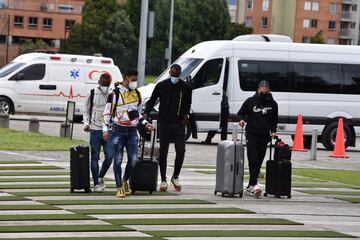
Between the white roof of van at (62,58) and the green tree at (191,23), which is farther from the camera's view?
the green tree at (191,23)

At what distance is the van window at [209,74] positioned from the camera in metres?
28.8

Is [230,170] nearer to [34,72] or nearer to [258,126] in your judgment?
[258,126]

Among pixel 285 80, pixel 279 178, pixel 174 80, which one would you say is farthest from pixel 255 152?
pixel 285 80

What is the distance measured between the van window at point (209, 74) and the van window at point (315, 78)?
2204mm

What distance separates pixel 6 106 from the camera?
3500 cm

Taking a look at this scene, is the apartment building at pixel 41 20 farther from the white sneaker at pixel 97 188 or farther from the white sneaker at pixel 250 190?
the white sneaker at pixel 97 188

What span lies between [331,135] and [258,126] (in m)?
13.6

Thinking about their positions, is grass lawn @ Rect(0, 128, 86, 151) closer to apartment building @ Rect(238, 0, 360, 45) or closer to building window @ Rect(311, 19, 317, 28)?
apartment building @ Rect(238, 0, 360, 45)

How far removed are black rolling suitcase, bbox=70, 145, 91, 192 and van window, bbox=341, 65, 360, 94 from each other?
15.6m

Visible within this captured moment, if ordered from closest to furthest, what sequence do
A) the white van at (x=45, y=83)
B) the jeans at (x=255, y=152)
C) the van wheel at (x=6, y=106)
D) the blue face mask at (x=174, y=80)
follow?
the blue face mask at (x=174, y=80)
the jeans at (x=255, y=152)
the van wheel at (x=6, y=106)
the white van at (x=45, y=83)

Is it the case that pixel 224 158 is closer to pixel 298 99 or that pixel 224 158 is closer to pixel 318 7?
pixel 298 99

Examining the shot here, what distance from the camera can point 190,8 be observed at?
106 metres

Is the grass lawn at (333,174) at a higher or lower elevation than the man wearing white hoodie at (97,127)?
lower

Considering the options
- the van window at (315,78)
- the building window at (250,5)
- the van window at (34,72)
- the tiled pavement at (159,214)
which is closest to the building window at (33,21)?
the building window at (250,5)
